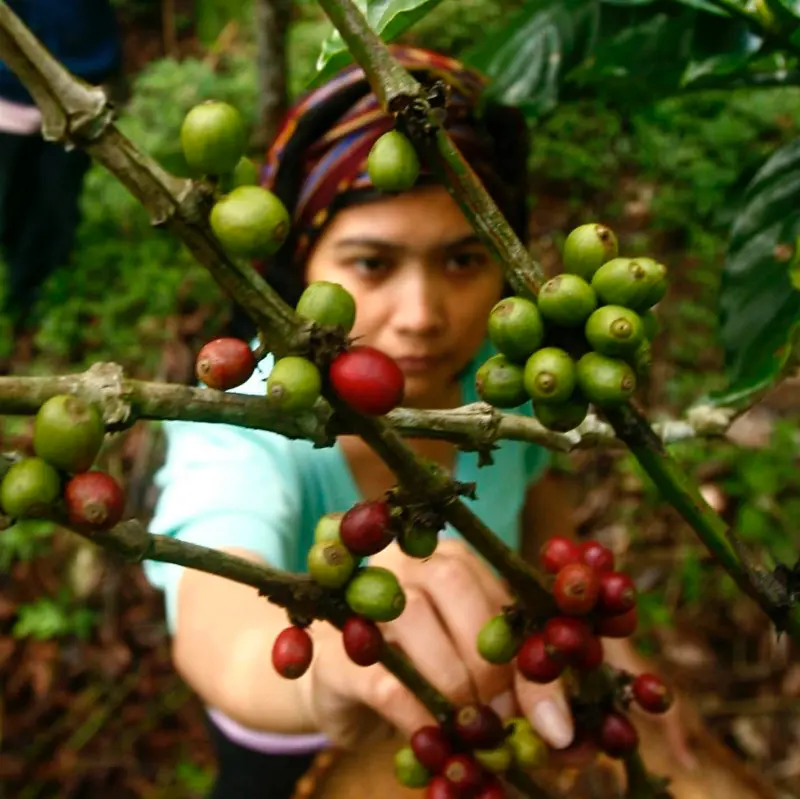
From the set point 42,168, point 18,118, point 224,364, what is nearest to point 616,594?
point 224,364

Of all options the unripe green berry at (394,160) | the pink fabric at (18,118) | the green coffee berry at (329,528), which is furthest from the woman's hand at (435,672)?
the pink fabric at (18,118)

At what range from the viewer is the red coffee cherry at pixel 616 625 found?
66cm

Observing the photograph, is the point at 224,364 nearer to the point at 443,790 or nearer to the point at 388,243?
the point at 443,790

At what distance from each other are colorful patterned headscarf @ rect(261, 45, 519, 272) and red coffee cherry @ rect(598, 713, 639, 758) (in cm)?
71

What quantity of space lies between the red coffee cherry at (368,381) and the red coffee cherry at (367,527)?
0.10 m

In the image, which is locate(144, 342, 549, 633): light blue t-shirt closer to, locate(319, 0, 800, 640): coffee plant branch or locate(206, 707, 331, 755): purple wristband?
locate(206, 707, 331, 755): purple wristband

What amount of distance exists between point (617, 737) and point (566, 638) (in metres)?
0.17

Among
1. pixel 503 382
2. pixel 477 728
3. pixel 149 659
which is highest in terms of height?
pixel 503 382

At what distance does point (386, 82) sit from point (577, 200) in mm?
2664

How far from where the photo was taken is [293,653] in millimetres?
567

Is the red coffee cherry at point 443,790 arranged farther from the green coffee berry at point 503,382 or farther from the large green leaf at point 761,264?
the large green leaf at point 761,264

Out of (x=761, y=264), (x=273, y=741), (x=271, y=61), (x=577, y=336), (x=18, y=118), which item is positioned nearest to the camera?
(x=577, y=336)

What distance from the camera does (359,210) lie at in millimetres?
1126

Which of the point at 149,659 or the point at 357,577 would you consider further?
the point at 149,659
